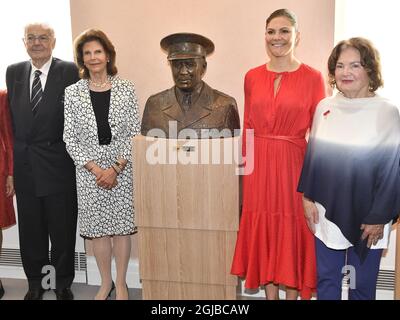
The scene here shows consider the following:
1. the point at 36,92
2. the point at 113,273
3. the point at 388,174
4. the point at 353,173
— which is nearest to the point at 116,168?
the point at 36,92

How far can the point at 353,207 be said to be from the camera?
7.72 ft

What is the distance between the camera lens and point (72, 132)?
293 cm

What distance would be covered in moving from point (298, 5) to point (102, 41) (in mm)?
1172

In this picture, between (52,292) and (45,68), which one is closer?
(45,68)

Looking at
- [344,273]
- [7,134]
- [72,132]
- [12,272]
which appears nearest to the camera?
[344,273]

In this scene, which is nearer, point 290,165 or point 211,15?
point 290,165

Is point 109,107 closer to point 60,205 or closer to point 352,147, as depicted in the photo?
point 60,205

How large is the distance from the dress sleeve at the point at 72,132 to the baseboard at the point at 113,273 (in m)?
0.99

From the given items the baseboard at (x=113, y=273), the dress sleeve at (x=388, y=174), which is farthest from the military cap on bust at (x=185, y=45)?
the baseboard at (x=113, y=273)

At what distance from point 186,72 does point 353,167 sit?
101cm

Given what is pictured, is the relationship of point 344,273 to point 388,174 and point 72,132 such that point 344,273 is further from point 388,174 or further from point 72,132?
point 72,132

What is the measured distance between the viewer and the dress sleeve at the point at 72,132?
292 centimetres

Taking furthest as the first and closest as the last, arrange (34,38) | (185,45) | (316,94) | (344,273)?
(34,38) → (185,45) → (316,94) → (344,273)

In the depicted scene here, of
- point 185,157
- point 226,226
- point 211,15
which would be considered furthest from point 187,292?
point 211,15
